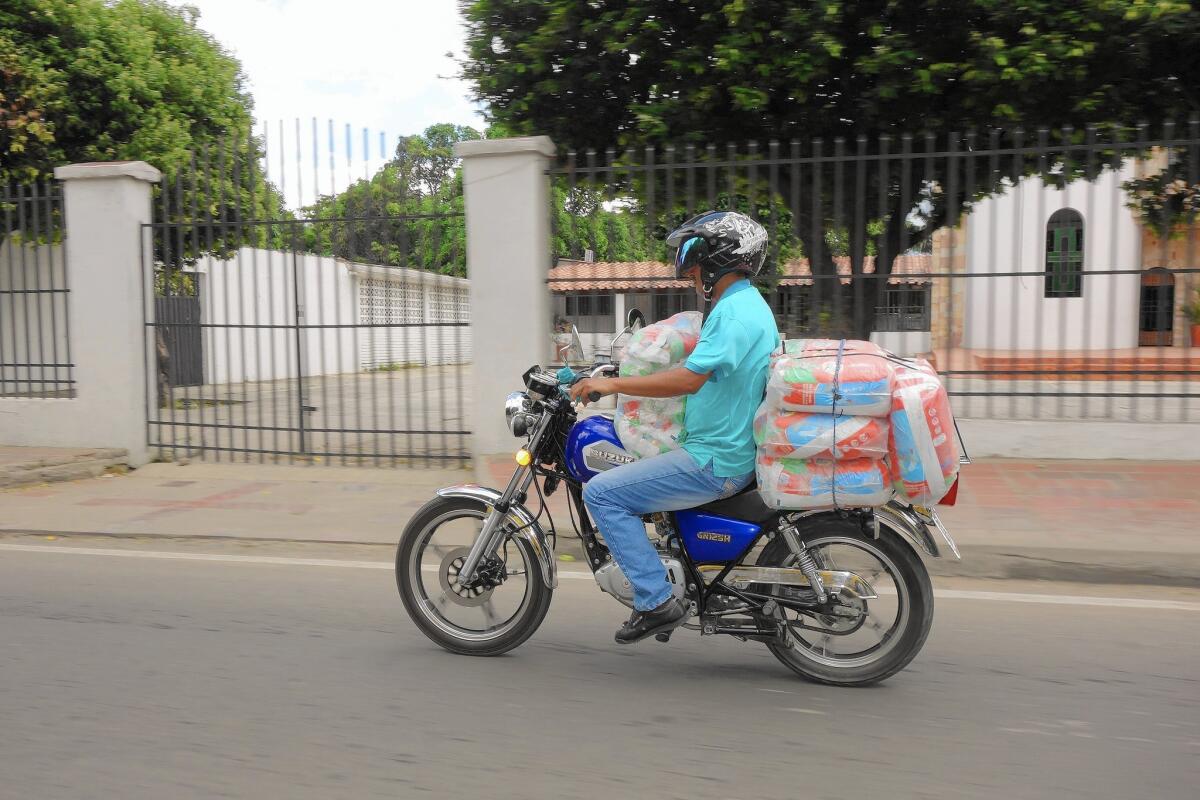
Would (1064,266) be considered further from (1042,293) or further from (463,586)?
(463,586)

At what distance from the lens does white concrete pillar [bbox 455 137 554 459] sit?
823 centimetres

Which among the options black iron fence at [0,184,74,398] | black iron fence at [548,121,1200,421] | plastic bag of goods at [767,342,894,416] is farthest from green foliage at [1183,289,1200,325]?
black iron fence at [0,184,74,398]

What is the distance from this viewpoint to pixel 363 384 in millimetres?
21234

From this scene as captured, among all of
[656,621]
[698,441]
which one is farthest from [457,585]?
[698,441]

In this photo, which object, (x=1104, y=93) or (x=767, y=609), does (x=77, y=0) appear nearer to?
(x=1104, y=93)

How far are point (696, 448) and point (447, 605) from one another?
4.48 feet

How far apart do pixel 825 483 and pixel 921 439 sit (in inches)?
14.0

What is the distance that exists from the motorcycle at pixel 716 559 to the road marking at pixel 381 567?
317mm

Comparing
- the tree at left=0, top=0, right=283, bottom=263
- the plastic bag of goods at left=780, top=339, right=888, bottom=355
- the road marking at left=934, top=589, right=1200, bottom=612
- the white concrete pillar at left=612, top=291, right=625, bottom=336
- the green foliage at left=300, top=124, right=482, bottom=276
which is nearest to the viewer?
the plastic bag of goods at left=780, top=339, right=888, bottom=355

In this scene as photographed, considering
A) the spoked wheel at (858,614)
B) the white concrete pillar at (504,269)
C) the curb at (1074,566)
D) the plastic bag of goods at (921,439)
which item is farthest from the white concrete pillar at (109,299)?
the plastic bag of goods at (921,439)

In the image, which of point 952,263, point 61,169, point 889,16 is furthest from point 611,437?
point 61,169

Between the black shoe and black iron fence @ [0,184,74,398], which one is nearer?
the black shoe

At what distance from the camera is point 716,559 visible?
369 cm

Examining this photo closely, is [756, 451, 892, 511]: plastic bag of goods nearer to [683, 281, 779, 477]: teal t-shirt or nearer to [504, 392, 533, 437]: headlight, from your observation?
[683, 281, 779, 477]: teal t-shirt
